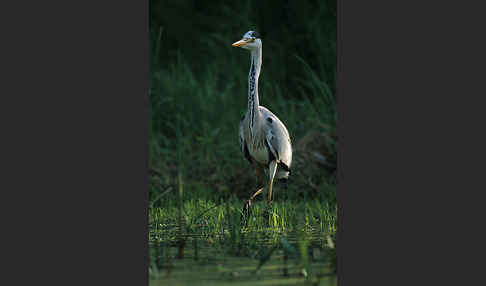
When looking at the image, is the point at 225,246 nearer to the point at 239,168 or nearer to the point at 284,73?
the point at 239,168

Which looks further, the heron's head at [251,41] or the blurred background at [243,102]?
the blurred background at [243,102]

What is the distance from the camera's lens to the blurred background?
5.87 m

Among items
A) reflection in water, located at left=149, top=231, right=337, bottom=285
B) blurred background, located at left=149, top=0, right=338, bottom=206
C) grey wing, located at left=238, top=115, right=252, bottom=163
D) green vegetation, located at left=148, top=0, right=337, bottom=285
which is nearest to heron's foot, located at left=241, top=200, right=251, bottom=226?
green vegetation, located at left=148, top=0, right=337, bottom=285

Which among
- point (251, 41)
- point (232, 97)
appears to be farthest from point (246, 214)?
→ point (232, 97)

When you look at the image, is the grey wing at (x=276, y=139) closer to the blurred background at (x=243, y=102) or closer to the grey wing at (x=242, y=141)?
the grey wing at (x=242, y=141)

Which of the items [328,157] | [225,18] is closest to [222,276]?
[328,157]

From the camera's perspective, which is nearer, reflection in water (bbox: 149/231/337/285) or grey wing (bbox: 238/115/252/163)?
reflection in water (bbox: 149/231/337/285)

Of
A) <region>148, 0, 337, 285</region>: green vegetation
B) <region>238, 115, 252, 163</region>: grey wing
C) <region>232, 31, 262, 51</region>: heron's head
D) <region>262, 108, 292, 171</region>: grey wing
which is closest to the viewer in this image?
<region>232, 31, 262, 51</region>: heron's head

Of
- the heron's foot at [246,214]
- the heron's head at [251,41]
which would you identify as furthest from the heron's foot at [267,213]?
the heron's head at [251,41]

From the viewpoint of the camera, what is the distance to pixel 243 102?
6.55 meters

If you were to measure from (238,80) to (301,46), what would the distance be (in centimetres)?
89

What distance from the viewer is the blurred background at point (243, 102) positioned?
19.3 feet

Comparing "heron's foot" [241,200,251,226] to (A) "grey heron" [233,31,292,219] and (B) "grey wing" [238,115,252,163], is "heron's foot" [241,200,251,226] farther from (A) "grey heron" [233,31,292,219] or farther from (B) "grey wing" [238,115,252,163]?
(B) "grey wing" [238,115,252,163]

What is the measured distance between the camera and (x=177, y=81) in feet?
22.3
